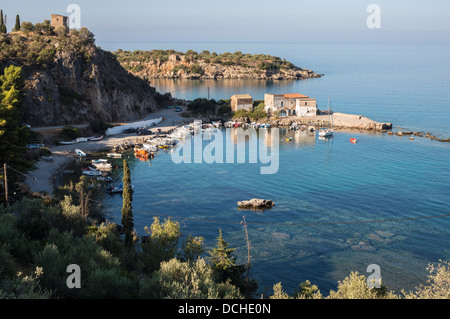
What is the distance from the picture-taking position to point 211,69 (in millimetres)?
161500

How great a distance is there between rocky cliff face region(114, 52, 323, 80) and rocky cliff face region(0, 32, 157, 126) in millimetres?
90776

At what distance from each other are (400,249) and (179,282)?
17737mm

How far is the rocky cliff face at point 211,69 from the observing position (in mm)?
156875

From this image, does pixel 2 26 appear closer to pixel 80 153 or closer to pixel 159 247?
pixel 80 153

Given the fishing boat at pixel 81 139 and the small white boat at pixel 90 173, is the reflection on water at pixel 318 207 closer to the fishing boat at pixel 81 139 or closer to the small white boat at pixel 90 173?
the small white boat at pixel 90 173

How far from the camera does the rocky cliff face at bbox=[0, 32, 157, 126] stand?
5522cm

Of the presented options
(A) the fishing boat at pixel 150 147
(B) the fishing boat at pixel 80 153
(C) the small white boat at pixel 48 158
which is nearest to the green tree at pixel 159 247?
(C) the small white boat at pixel 48 158

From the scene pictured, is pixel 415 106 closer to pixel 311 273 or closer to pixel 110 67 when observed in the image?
pixel 110 67

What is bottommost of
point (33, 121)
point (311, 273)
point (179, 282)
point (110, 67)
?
point (311, 273)

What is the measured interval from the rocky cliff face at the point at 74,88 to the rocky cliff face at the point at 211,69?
90.8 metres

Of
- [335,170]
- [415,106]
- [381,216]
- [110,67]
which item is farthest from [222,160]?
[415,106]

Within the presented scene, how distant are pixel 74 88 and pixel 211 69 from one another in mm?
104829

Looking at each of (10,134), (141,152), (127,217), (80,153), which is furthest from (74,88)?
(127,217)
